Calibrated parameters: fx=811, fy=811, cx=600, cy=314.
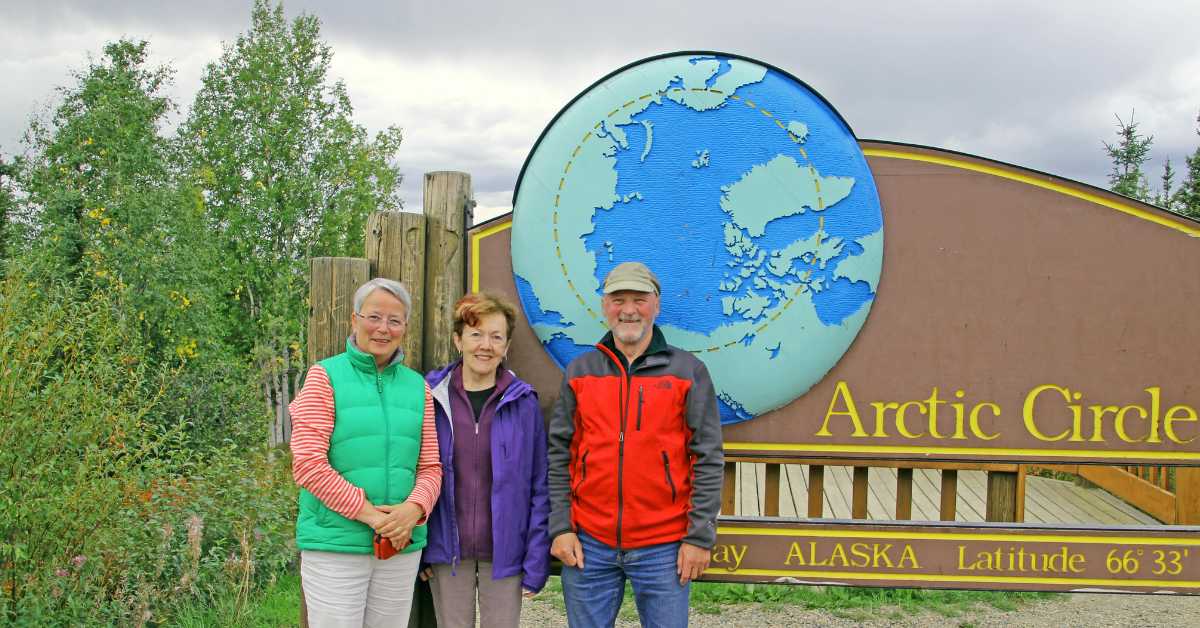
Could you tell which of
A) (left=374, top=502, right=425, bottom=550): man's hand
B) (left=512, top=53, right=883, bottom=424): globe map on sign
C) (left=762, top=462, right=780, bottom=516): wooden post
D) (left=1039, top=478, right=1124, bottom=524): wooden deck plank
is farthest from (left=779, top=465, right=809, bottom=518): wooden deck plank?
(left=374, top=502, right=425, bottom=550): man's hand

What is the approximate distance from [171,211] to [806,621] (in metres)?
12.4

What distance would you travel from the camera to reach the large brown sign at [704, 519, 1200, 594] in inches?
114

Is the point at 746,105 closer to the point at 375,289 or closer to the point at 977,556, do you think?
the point at 375,289

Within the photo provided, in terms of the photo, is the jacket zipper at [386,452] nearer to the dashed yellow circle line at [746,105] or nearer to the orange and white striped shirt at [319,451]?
the orange and white striped shirt at [319,451]

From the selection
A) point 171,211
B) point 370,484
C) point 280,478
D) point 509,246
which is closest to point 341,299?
point 509,246

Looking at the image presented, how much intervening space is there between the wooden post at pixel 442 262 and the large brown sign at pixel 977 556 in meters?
1.25

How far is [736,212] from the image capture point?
113 inches

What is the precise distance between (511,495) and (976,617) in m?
3.55

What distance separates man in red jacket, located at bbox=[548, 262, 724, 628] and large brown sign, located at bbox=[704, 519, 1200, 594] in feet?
1.69

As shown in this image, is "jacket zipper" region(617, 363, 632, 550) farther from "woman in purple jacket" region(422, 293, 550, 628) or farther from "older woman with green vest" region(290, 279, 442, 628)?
"older woman with green vest" region(290, 279, 442, 628)

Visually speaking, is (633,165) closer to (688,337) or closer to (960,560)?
(688,337)

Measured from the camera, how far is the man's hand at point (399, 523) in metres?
2.36

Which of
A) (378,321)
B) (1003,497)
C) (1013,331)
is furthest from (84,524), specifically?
(1013,331)

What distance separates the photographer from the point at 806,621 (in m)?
4.71
